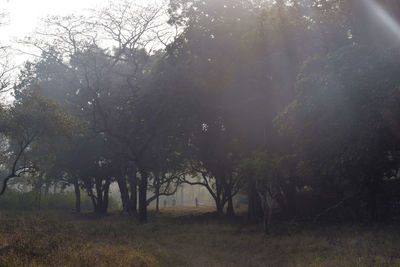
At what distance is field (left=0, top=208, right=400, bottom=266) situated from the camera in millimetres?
10898

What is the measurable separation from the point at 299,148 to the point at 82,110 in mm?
19570

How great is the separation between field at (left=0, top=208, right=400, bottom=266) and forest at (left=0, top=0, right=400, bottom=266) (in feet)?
0.30

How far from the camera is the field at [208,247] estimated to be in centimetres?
1090

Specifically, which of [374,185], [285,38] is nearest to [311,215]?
[374,185]

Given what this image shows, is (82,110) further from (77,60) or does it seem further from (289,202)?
(289,202)

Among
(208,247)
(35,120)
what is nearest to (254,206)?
(208,247)

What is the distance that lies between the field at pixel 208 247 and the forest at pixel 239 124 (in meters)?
0.09

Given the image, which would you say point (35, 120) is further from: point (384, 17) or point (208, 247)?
point (384, 17)

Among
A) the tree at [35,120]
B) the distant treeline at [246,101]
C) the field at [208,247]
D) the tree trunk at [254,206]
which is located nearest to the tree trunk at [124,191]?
the distant treeline at [246,101]

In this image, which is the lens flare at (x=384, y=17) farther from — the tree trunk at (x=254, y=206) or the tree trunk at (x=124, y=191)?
the tree trunk at (x=124, y=191)

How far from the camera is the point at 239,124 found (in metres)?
28.8

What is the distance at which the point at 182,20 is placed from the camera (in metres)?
28.4

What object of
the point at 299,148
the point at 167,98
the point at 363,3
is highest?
the point at 363,3

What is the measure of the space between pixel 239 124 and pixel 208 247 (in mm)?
12397
